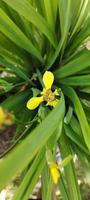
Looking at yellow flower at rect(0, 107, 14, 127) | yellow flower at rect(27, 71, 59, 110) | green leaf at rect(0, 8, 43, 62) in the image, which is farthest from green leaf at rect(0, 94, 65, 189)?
green leaf at rect(0, 8, 43, 62)

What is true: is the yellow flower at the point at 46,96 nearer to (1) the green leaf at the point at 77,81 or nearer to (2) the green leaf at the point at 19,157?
(1) the green leaf at the point at 77,81

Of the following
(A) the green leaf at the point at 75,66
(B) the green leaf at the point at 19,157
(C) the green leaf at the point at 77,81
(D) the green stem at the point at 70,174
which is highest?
(A) the green leaf at the point at 75,66

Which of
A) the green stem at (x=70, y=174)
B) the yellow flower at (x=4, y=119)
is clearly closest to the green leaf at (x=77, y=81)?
the green stem at (x=70, y=174)

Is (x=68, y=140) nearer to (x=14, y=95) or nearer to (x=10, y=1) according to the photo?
(x=14, y=95)

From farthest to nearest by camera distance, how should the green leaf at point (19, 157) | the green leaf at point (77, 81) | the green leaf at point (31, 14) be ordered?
1. the green leaf at point (77, 81)
2. the green leaf at point (31, 14)
3. the green leaf at point (19, 157)

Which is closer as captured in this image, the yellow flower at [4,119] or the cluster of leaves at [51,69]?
the yellow flower at [4,119]

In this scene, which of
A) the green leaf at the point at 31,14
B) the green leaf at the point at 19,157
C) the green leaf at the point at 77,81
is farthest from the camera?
the green leaf at the point at 77,81

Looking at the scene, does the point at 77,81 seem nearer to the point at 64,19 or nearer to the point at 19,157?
the point at 64,19

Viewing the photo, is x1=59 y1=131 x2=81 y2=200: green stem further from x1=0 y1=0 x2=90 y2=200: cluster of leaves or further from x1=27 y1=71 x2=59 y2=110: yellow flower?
x1=27 y1=71 x2=59 y2=110: yellow flower

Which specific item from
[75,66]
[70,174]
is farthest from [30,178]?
[75,66]
